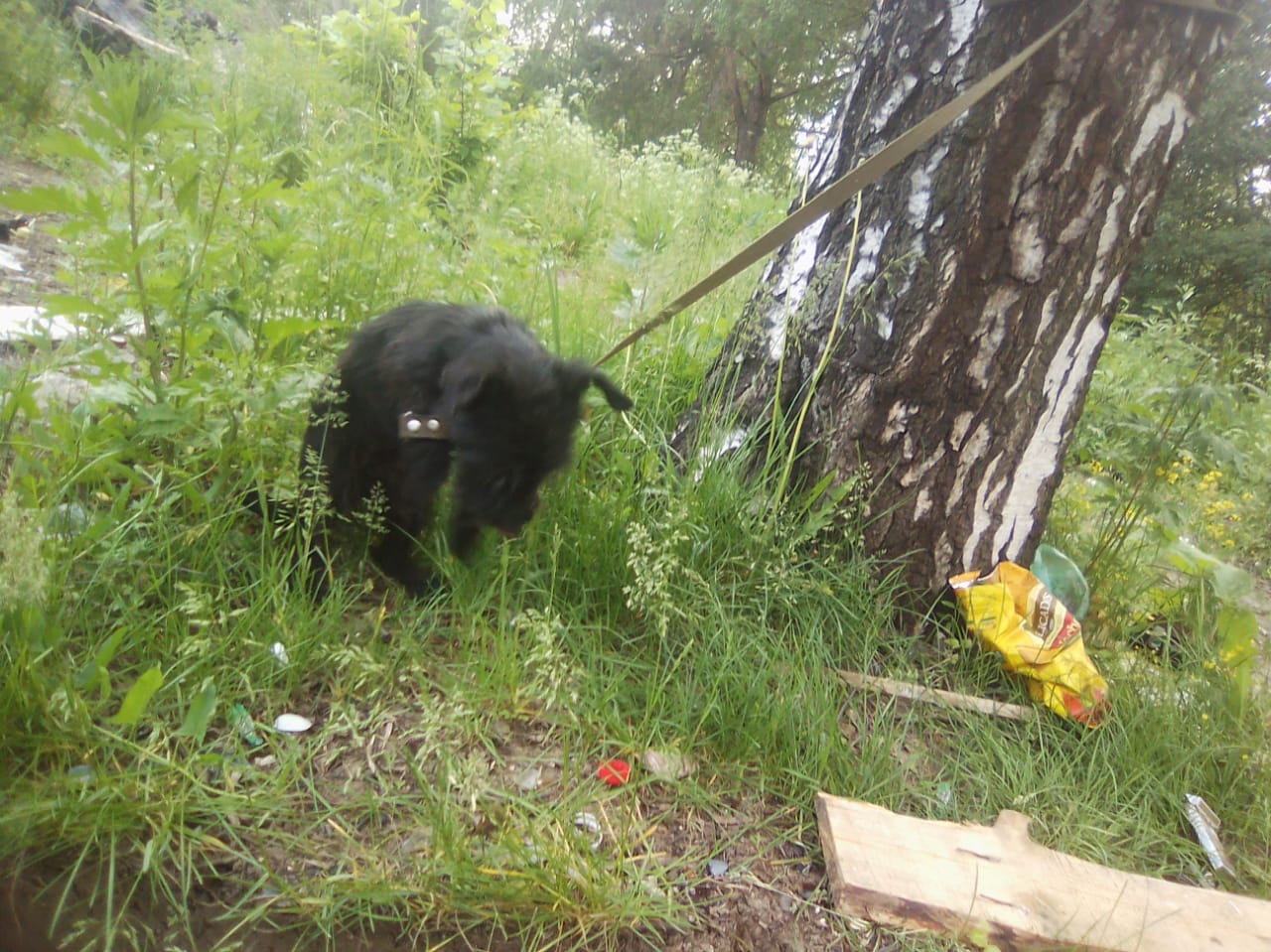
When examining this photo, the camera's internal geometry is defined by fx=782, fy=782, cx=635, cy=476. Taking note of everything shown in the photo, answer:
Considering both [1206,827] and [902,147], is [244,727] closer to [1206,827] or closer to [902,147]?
[902,147]

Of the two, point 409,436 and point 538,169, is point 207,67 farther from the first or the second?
point 409,436

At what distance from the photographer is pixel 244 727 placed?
1976 mm

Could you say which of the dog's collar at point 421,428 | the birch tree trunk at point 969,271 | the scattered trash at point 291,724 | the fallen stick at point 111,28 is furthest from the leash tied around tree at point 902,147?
the fallen stick at point 111,28

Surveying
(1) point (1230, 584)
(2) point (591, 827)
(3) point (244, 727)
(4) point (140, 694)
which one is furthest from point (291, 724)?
(1) point (1230, 584)

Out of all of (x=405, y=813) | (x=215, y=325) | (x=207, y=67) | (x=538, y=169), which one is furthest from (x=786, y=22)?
(x=405, y=813)

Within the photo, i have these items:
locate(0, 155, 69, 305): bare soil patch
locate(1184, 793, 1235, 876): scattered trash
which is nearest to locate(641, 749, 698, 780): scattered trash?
locate(1184, 793, 1235, 876): scattered trash

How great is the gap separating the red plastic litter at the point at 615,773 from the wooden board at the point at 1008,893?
20.2 inches

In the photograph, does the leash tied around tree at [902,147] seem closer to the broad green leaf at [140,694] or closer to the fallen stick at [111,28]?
the broad green leaf at [140,694]

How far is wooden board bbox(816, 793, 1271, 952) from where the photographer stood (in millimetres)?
1856

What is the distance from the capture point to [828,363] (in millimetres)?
2658

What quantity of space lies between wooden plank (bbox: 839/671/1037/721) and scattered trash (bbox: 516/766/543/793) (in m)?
0.95

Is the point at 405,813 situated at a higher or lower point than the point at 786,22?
lower

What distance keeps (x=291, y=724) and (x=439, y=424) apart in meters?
0.89

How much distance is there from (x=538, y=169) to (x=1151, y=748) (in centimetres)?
534
